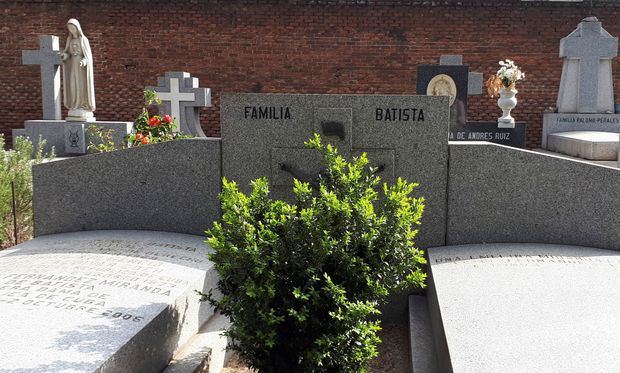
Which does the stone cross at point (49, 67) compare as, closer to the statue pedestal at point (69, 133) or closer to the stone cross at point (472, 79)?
the statue pedestal at point (69, 133)

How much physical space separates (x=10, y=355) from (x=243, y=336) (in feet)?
3.03

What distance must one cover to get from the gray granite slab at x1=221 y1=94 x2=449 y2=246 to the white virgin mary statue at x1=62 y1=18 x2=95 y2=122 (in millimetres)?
8049

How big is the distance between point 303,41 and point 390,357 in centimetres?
1121

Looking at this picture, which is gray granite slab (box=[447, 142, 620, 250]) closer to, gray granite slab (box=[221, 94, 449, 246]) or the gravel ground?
gray granite slab (box=[221, 94, 449, 246])

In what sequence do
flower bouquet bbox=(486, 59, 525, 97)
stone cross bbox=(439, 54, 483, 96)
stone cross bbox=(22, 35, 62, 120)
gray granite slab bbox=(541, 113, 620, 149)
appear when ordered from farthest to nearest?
stone cross bbox=(439, 54, 483, 96)
stone cross bbox=(22, 35, 62, 120)
flower bouquet bbox=(486, 59, 525, 97)
gray granite slab bbox=(541, 113, 620, 149)

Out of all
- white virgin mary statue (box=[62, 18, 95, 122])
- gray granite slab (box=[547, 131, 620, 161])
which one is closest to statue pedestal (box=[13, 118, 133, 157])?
white virgin mary statue (box=[62, 18, 95, 122])

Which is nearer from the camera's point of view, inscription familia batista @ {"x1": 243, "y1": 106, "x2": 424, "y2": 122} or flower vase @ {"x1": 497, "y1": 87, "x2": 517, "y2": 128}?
inscription familia batista @ {"x1": 243, "y1": 106, "x2": 424, "y2": 122}

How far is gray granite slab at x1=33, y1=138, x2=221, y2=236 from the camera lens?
460cm

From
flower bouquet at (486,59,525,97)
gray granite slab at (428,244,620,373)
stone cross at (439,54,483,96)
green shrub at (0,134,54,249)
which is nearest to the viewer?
gray granite slab at (428,244,620,373)

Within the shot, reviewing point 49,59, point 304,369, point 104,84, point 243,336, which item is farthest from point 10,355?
point 104,84

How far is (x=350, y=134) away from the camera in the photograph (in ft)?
14.1

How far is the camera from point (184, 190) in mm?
4652

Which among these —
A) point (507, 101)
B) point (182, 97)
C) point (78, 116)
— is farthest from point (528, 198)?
point (78, 116)

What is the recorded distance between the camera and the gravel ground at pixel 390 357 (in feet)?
11.6
